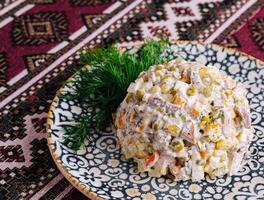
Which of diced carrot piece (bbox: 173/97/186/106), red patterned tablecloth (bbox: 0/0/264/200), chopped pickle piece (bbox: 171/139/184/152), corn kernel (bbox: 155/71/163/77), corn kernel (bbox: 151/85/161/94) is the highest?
corn kernel (bbox: 155/71/163/77)

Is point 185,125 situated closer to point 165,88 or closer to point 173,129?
point 173,129

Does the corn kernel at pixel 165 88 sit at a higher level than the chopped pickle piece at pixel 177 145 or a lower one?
higher

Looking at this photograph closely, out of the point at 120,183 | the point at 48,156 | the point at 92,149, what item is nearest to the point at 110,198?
the point at 120,183

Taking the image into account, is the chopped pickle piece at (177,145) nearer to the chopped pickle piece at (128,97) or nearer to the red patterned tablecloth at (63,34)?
the chopped pickle piece at (128,97)

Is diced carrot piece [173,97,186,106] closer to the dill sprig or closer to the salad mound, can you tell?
the salad mound

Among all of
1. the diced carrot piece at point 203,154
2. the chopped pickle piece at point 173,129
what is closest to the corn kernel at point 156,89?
the chopped pickle piece at point 173,129

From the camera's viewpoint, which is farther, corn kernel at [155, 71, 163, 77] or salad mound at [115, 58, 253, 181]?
corn kernel at [155, 71, 163, 77]

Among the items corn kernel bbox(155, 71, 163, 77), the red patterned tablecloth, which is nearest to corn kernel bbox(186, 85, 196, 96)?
corn kernel bbox(155, 71, 163, 77)
